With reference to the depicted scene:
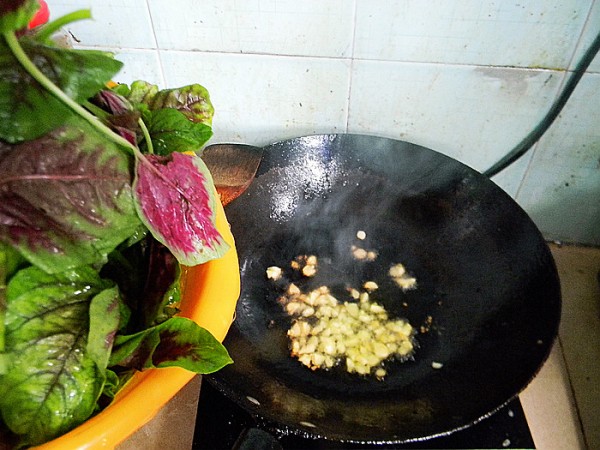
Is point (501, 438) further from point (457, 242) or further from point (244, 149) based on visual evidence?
point (244, 149)

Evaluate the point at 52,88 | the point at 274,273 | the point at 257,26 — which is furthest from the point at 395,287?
the point at 52,88

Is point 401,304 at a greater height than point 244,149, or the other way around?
point 244,149

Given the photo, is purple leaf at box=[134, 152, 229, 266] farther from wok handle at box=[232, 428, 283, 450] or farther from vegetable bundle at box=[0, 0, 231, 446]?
wok handle at box=[232, 428, 283, 450]

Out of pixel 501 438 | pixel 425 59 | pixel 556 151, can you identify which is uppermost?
pixel 425 59

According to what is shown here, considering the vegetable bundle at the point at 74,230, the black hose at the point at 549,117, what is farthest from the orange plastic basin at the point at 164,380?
the black hose at the point at 549,117

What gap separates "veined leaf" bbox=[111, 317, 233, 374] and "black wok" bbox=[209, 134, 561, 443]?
5.8 inches

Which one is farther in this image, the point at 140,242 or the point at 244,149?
the point at 244,149

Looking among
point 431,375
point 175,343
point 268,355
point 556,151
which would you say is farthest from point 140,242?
point 556,151

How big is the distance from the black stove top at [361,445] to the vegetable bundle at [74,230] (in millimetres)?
215

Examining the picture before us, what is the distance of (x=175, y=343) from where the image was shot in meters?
0.34

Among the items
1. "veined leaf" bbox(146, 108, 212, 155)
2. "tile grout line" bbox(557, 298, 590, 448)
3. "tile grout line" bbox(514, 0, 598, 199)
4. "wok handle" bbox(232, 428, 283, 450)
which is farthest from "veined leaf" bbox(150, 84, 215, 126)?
"tile grout line" bbox(557, 298, 590, 448)

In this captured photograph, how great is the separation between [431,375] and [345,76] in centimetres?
38

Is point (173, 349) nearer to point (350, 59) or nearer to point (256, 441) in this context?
point (256, 441)

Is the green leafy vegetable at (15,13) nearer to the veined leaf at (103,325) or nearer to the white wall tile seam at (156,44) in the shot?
the veined leaf at (103,325)
